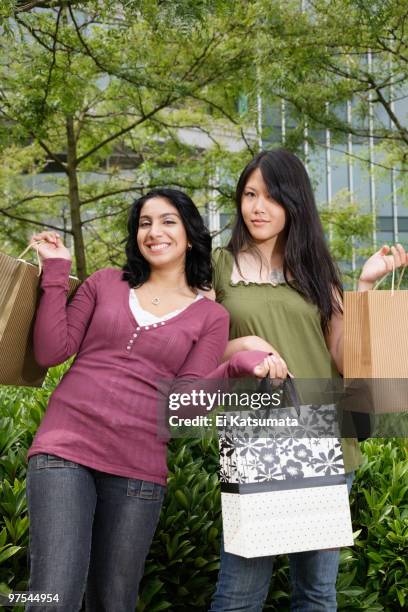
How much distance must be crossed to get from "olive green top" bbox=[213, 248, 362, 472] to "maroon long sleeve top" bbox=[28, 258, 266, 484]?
98 mm

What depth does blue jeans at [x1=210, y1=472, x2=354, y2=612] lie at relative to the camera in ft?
7.89

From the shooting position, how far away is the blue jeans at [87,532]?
2.16 metres

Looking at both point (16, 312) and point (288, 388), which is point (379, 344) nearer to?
point (288, 388)

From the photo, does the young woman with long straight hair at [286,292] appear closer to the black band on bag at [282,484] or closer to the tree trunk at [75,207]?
the black band on bag at [282,484]

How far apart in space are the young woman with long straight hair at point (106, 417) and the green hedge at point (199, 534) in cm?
70

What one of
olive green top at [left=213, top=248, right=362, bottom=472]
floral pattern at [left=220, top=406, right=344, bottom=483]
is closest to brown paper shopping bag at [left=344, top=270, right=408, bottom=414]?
olive green top at [left=213, top=248, right=362, bottom=472]

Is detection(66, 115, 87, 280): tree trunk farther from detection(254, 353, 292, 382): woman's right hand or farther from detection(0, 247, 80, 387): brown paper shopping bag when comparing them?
detection(254, 353, 292, 382): woman's right hand

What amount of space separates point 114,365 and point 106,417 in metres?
0.18

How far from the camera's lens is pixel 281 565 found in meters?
3.37

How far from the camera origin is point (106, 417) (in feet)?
7.55

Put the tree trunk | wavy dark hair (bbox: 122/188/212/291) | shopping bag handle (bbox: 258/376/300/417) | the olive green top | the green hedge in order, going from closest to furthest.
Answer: shopping bag handle (bbox: 258/376/300/417) < the olive green top < wavy dark hair (bbox: 122/188/212/291) < the green hedge < the tree trunk

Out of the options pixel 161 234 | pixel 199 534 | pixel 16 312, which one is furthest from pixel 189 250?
pixel 199 534

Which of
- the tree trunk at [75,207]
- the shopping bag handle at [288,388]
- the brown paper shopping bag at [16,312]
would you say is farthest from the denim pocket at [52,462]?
the tree trunk at [75,207]

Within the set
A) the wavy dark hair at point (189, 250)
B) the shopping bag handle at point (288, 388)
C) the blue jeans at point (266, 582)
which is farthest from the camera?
the wavy dark hair at point (189, 250)
